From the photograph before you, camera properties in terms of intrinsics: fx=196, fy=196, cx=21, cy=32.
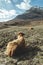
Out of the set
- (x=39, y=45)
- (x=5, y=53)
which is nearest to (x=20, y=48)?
(x=5, y=53)

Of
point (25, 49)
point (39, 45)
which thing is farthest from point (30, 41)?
point (25, 49)

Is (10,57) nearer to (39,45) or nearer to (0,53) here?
(0,53)

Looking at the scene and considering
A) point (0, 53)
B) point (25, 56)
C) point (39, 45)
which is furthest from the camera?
point (39, 45)

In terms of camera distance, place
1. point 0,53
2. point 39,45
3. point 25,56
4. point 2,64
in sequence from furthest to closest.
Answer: point 39,45 < point 0,53 < point 25,56 < point 2,64

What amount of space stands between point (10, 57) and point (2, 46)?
3.71 metres

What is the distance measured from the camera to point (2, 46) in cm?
2002

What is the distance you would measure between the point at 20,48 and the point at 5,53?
1.44 m

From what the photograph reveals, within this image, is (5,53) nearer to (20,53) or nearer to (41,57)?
(20,53)

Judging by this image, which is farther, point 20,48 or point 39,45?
point 39,45

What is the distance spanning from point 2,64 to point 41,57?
3265mm

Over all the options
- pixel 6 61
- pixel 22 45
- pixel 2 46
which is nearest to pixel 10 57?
pixel 6 61

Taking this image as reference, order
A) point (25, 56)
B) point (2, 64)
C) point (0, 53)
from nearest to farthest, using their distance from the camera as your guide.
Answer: point (2, 64), point (25, 56), point (0, 53)

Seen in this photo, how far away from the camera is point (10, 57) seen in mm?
16516

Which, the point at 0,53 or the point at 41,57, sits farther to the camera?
the point at 0,53
